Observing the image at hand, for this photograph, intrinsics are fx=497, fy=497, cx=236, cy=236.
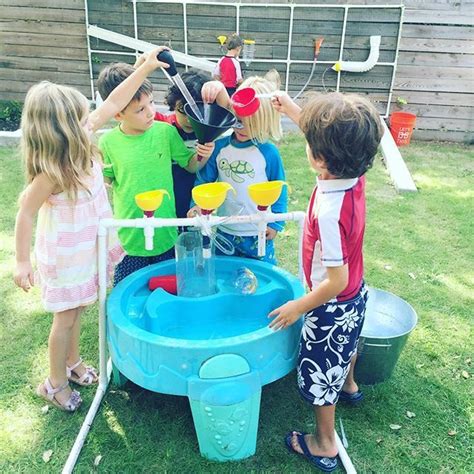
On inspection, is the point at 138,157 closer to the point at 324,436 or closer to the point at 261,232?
the point at 261,232

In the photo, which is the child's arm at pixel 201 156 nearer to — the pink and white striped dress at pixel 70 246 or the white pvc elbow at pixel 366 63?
the pink and white striped dress at pixel 70 246

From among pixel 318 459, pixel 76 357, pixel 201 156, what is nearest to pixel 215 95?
pixel 201 156

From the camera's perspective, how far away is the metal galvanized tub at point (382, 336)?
1955mm

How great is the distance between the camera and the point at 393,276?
2951 millimetres

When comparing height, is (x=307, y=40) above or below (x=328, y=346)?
above

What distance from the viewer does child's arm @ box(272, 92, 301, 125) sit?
171 cm

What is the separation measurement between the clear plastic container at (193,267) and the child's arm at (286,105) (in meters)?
0.60

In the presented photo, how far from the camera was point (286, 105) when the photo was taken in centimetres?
174

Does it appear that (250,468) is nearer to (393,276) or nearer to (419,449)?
(419,449)

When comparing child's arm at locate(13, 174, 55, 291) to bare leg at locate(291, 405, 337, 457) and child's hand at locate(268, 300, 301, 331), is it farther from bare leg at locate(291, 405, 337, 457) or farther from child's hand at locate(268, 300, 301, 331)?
bare leg at locate(291, 405, 337, 457)

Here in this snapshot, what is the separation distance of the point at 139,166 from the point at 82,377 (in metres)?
0.92

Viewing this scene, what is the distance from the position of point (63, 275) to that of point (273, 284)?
79 centimetres

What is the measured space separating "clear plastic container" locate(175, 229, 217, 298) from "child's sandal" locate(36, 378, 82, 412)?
23.0 inches

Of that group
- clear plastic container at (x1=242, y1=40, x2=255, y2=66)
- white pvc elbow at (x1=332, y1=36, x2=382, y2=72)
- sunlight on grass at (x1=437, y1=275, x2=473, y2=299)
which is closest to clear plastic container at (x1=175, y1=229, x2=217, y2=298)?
sunlight on grass at (x1=437, y1=275, x2=473, y2=299)
